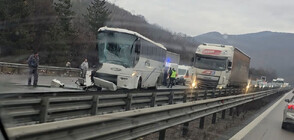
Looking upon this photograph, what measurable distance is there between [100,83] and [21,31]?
13844 mm

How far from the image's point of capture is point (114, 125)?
527 cm

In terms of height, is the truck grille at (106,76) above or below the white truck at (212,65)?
below

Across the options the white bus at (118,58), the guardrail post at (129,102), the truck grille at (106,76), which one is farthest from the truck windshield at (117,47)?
the guardrail post at (129,102)

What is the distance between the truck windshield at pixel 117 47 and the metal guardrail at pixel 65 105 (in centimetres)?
738

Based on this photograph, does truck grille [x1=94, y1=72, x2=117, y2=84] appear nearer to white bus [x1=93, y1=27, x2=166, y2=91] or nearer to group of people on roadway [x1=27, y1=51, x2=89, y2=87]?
white bus [x1=93, y1=27, x2=166, y2=91]

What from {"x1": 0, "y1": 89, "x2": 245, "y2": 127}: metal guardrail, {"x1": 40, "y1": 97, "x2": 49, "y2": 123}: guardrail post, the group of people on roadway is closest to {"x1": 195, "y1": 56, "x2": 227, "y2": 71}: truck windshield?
the group of people on roadway

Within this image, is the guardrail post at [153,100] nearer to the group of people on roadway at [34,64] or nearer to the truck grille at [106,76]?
the group of people on roadway at [34,64]

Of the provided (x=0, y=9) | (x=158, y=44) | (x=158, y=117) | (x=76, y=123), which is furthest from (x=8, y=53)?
(x=158, y=44)

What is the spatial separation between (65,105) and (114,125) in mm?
2526

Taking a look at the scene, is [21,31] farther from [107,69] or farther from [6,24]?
[107,69]

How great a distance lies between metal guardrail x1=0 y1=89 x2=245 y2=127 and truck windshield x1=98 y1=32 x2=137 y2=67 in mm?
7382

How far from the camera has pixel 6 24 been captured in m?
4.89

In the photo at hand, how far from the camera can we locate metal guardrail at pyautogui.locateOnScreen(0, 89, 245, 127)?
19.7 ft

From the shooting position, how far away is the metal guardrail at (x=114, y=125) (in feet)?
11.8
